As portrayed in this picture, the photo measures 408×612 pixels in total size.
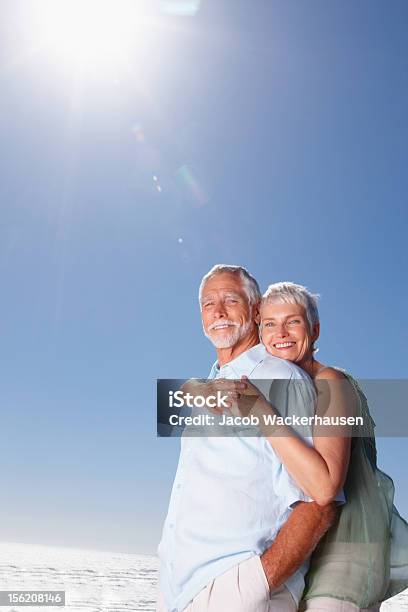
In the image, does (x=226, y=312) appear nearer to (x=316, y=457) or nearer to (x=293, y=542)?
(x=316, y=457)

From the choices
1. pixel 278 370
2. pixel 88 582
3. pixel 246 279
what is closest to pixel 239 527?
pixel 278 370

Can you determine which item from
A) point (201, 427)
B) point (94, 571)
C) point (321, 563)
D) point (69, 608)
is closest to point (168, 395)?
point (201, 427)

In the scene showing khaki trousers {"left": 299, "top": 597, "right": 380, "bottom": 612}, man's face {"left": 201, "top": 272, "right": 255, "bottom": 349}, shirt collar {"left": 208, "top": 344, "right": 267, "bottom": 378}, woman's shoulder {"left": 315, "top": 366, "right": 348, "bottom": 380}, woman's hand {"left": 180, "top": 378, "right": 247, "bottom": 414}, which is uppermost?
man's face {"left": 201, "top": 272, "right": 255, "bottom": 349}

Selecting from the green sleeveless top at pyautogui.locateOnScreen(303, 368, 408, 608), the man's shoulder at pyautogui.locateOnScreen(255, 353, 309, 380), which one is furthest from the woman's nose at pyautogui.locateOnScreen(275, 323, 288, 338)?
the green sleeveless top at pyautogui.locateOnScreen(303, 368, 408, 608)

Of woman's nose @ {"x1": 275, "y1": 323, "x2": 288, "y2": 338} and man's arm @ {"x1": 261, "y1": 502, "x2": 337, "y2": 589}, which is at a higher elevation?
woman's nose @ {"x1": 275, "y1": 323, "x2": 288, "y2": 338}

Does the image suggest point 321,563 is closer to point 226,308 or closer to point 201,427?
point 201,427

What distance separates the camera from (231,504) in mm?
2795

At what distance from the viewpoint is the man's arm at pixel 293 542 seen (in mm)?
2695

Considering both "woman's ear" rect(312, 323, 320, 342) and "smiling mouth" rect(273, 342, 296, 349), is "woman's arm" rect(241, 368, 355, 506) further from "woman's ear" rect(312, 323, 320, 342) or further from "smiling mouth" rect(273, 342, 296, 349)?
"woman's ear" rect(312, 323, 320, 342)

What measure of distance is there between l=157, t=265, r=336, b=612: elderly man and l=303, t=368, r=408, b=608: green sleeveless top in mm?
98

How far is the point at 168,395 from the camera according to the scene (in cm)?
329

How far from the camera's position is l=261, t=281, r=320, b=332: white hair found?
3279 millimetres

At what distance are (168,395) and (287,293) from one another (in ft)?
2.38

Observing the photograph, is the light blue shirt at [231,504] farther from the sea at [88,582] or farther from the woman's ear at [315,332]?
the sea at [88,582]
